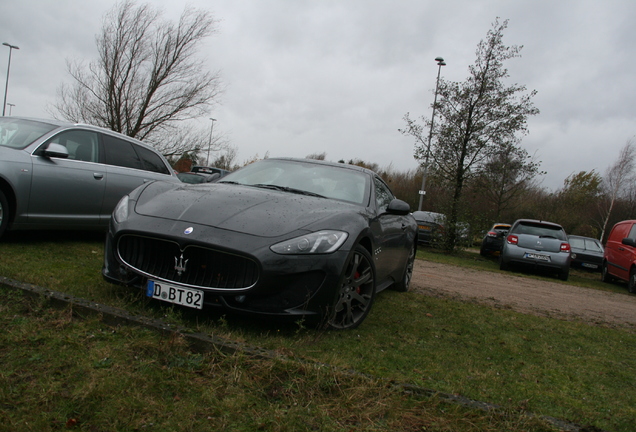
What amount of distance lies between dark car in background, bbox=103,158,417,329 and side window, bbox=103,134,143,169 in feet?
9.12

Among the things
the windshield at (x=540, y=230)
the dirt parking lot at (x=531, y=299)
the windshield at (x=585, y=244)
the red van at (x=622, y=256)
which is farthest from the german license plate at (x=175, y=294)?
the windshield at (x=585, y=244)

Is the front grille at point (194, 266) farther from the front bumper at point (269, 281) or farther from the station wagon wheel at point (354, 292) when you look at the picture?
the station wagon wheel at point (354, 292)

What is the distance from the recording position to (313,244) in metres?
3.38

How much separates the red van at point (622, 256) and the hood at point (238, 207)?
10.3 metres

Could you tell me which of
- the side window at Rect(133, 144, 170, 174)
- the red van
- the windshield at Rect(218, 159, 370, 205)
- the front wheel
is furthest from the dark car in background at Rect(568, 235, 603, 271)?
the windshield at Rect(218, 159, 370, 205)

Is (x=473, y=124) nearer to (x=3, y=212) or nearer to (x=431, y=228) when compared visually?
(x=431, y=228)

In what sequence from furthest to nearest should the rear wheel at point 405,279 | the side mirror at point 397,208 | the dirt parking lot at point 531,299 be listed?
the dirt parking lot at point 531,299, the rear wheel at point 405,279, the side mirror at point 397,208

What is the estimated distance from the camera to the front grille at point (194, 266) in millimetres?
3271

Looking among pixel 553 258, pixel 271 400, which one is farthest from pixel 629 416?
pixel 553 258

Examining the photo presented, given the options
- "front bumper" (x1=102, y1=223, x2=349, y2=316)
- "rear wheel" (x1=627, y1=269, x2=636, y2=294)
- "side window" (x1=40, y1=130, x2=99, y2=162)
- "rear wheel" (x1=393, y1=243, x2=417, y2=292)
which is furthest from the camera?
"rear wheel" (x1=627, y1=269, x2=636, y2=294)

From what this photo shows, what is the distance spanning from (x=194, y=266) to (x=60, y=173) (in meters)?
3.36

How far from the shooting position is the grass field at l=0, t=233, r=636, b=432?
7.23ft

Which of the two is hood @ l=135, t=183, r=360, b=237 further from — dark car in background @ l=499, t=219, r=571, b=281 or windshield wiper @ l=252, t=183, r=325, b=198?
dark car in background @ l=499, t=219, r=571, b=281

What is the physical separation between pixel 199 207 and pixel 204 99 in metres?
19.6
